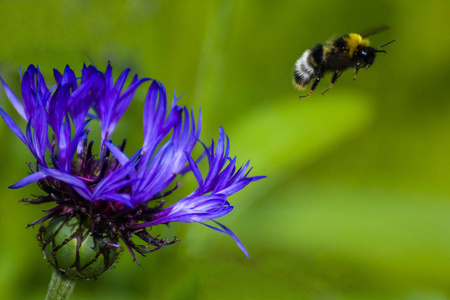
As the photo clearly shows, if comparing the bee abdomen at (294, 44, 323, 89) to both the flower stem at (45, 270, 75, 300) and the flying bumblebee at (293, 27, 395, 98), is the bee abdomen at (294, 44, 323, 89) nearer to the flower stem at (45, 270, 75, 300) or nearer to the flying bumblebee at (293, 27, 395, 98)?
the flying bumblebee at (293, 27, 395, 98)

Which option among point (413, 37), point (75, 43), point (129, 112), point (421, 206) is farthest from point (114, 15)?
point (421, 206)

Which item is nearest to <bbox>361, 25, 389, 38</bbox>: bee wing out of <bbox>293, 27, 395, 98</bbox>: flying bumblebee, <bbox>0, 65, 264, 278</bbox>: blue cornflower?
<bbox>293, 27, 395, 98</bbox>: flying bumblebee

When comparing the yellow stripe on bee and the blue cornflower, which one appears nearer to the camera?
the blue cornflower

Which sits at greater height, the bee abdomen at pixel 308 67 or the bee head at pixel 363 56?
the bee abdomen at pixel 308 67

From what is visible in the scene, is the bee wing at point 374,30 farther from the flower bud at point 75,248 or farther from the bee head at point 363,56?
the flower bud at point 75,248

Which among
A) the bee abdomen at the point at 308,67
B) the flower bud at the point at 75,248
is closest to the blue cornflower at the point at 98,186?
the flower bud at the point at 75,248

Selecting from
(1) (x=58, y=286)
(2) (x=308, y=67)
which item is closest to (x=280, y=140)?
(2) (x=308, y=67)

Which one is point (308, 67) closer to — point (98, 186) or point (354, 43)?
point (354, 43)

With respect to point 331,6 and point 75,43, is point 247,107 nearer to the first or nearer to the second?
point 331,6
